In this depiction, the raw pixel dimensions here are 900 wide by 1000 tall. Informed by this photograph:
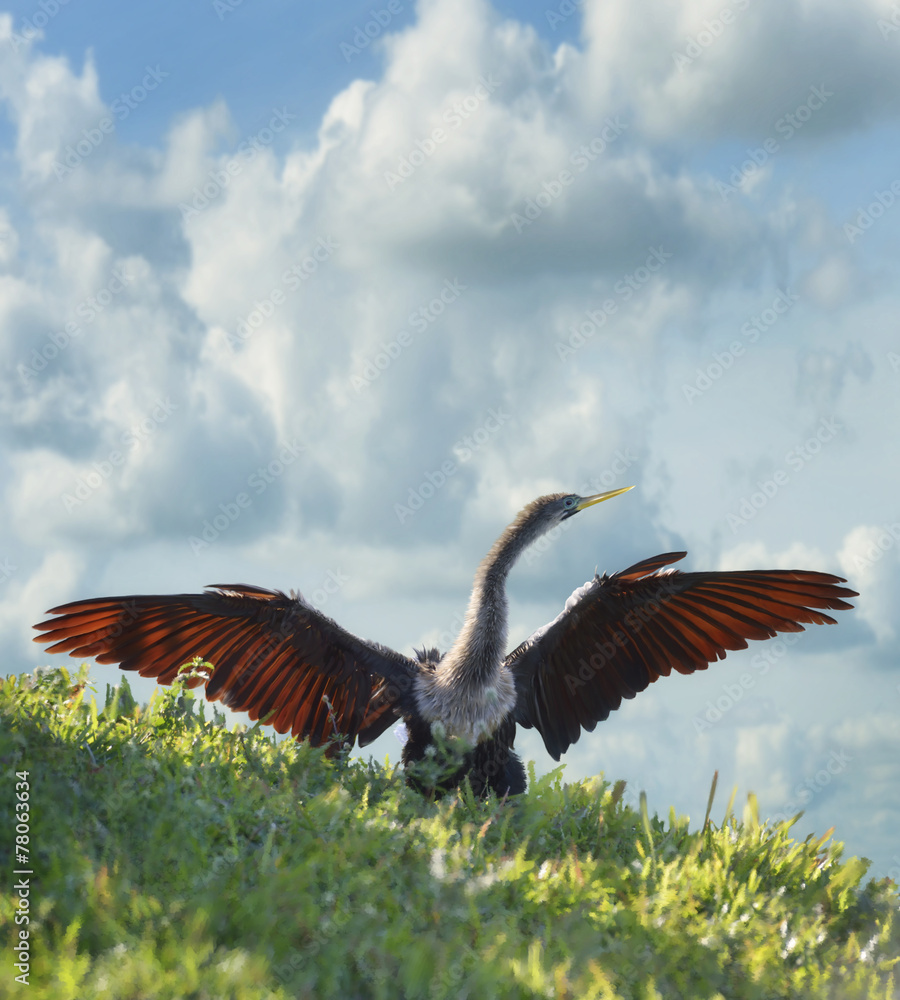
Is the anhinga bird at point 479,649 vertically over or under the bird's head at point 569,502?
under

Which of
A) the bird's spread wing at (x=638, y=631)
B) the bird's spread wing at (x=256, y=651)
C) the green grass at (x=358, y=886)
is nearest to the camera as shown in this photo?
the green grass at (x=358, y=886)

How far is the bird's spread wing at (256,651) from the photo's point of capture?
6594 mm

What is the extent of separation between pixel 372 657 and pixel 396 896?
2.77 m

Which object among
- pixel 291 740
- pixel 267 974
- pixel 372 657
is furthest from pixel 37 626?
pixel 267 974

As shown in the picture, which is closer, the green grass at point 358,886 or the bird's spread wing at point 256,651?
the green grass at point 358,886

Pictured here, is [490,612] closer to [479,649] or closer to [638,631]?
[479,649]

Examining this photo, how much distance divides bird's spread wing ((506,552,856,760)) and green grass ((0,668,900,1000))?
963mm

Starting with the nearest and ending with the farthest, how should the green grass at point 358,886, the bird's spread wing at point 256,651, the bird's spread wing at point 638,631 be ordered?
the green grass at point 358,886 < the bird's spread wing at point 256,651 < the bird's spread wing at point 638,631

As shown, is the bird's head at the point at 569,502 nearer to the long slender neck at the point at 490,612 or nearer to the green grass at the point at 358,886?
the long slender neck at the point at 490,612

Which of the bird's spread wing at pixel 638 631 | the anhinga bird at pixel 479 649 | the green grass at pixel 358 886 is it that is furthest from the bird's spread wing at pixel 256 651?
the bird's spread wing at pixel 638 631

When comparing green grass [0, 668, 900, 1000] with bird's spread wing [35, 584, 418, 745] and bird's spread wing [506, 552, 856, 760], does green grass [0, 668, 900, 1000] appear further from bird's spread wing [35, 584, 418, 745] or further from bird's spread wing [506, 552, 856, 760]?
bird's spread wing [506, 552, 856, 760]

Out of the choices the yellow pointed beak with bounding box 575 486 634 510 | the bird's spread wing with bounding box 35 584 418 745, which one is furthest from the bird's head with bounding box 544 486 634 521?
the bird's spread wing with bounding box 35 584 418 745

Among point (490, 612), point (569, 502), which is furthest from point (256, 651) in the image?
point (569, 502)

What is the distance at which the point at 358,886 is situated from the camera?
4.17 meters
